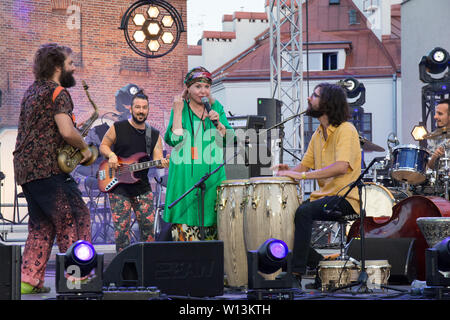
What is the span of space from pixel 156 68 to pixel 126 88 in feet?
3.65

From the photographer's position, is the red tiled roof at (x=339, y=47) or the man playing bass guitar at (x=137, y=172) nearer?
the man playing bass guitar at (x=137, y=172)

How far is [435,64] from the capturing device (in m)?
12.4

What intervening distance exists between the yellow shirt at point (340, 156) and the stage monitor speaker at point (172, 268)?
140 cm

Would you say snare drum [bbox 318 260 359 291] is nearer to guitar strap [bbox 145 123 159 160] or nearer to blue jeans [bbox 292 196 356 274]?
blue jeans [bbox 292 196 356 274]

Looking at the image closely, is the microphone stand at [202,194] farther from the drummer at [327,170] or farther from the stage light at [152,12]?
the stage light at [152,12]

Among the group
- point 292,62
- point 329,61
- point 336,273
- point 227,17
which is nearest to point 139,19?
point 292,62

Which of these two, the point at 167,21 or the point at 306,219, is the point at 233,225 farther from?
the point at 167,21

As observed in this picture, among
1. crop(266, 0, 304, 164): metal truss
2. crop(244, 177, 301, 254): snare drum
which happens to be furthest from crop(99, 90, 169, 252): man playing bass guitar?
crop(266, 0, 304, 164): metal truss

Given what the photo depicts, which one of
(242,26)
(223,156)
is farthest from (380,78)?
(223,156)

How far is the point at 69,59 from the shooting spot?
545cm

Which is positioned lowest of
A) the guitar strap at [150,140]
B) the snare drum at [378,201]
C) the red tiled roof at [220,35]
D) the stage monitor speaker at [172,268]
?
the stage monitor speaker at [172,268]

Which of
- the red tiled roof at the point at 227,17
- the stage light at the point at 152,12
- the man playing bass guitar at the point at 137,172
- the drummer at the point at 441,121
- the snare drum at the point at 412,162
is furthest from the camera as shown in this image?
the red tiled roof at the point at 227,17

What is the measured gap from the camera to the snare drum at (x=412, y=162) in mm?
8688

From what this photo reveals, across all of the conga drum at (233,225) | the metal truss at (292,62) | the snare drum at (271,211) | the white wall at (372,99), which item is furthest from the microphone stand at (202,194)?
the white wall at (372,99)
